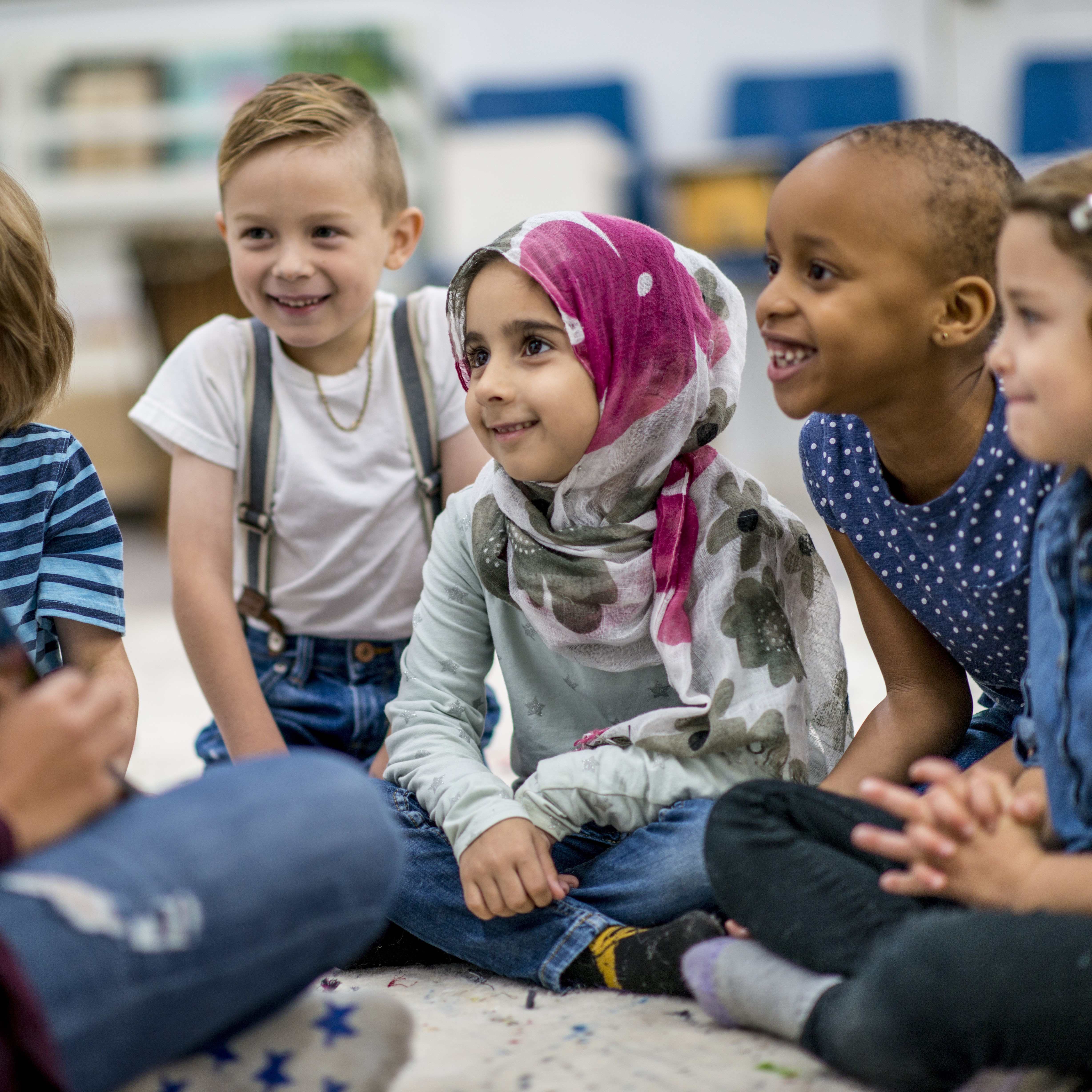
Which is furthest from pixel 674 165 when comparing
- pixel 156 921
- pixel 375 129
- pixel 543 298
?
pixel 156 921

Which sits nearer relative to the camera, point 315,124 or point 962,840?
point 962,840

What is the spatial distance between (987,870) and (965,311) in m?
0.41

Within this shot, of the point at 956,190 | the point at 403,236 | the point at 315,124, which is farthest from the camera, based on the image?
the point at 403,236

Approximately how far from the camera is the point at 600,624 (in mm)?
1052

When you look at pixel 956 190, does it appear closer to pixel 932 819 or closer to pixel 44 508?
pixel 932 819

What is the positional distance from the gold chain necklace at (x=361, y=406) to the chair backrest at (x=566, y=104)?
334 cm

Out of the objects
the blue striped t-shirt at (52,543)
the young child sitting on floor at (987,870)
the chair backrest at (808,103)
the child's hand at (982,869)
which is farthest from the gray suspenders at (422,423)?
the chair backrest at (808,103)

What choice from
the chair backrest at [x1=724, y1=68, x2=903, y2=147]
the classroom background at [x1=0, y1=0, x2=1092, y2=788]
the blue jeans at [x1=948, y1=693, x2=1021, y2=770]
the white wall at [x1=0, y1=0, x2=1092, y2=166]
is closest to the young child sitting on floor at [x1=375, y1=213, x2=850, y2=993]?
the blue jeans at [x1=948, y1=693, x2=1021, y2=770]

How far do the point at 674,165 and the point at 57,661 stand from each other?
3163 millimetres

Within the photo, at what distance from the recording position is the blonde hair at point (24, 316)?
0.98 m

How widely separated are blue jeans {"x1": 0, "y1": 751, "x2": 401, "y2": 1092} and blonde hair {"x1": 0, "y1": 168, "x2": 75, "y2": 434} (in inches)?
17.5

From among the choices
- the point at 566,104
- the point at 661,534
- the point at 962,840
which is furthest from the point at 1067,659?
the point at 566,104

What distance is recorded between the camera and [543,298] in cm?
103

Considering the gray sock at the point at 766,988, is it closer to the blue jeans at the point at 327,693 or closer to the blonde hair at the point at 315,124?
the blue jeans at the point at 327,693
